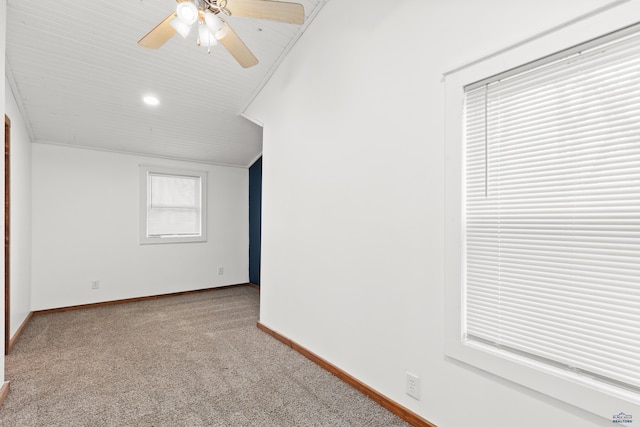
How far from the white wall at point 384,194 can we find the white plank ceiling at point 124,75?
55 cm

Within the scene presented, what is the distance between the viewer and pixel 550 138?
137cm

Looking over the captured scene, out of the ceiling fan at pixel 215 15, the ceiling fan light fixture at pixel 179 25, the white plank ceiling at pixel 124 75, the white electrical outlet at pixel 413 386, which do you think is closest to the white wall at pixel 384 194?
the white electrical outlet at pixel 413 386

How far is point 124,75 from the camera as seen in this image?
10.00ft

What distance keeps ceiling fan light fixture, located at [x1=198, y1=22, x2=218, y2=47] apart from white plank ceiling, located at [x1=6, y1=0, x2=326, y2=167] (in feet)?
2.54

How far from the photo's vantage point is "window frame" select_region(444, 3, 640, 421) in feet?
3.93

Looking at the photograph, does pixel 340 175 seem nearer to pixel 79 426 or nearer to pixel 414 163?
pixel 414 163

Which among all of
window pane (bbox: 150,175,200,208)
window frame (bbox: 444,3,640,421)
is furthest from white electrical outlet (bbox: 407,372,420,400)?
window pane (bbox: 150,175,200,208)

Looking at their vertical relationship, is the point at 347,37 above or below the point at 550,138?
above

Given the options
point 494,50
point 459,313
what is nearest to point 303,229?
point 459,313

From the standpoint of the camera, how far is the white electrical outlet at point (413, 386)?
185cm

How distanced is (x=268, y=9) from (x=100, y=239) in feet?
13.0

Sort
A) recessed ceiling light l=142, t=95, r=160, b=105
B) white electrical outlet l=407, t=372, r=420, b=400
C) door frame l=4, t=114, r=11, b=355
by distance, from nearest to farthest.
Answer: white electrical outlet l=407, t=372, r=420, b=400, door frame l=4, t=114, r=11, b=355, recessed ceiling light l=142, t=95, r=160, b=105

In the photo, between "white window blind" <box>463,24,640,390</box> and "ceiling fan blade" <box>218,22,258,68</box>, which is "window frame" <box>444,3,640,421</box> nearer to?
"white window blind" <box>463,24,640,390</box>

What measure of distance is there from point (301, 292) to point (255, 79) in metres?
2.27
